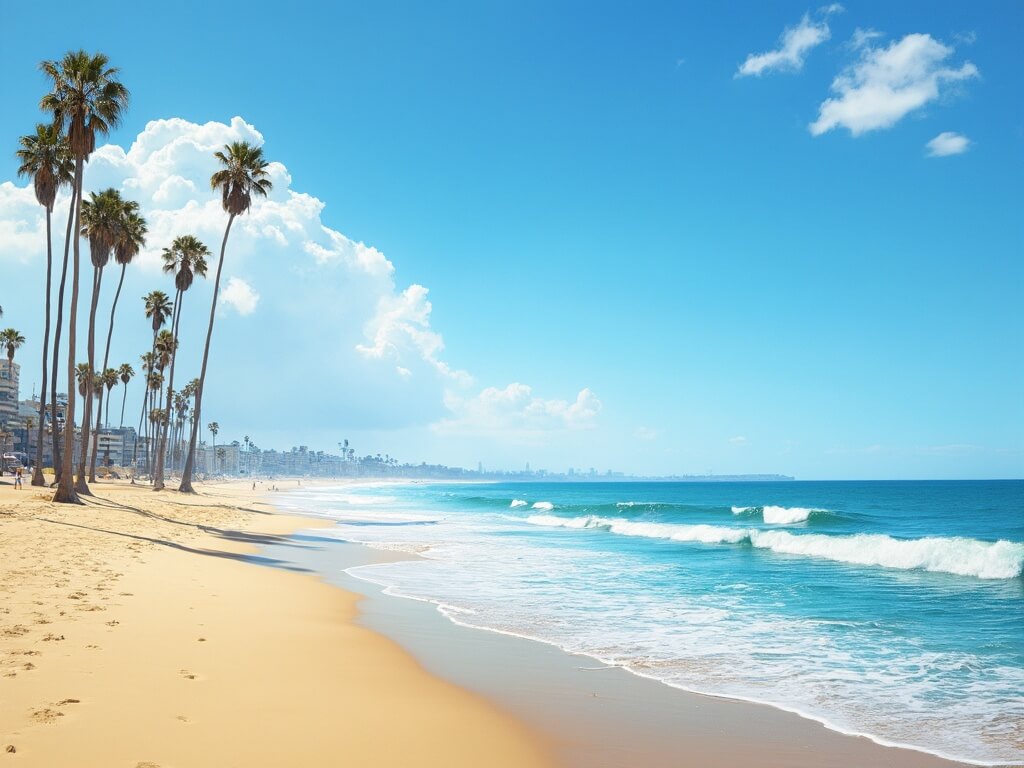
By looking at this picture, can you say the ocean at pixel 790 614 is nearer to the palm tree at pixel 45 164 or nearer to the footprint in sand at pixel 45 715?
the footprint in sand at pixel 45 715

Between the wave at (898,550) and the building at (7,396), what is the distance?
11770cm

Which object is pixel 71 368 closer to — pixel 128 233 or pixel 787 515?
pixel 128 233

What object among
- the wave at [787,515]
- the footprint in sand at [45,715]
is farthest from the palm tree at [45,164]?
the wave at [787,515]

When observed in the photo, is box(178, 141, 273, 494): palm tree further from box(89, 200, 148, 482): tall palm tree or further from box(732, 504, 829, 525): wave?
box(732, 504, 829, 525): wave

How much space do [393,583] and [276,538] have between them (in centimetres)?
1143

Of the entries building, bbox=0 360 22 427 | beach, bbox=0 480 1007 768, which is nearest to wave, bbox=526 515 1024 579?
beach, bbox=0 480 1007 768

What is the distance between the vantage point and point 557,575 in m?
18.7

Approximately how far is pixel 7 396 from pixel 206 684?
136989 mm

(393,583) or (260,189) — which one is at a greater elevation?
(260,189)

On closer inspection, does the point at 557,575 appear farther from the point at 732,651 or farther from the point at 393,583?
the point at 732,651

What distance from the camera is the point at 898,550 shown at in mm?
24484

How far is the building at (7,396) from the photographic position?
111 m

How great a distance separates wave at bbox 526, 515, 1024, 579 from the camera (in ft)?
69.0

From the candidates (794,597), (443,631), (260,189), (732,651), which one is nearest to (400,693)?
(443,631)
